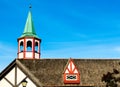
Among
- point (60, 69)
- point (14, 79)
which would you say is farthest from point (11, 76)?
point (60, 69)

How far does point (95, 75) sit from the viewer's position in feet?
146

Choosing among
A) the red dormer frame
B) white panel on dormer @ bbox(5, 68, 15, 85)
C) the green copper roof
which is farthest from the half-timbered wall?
the green copper roof

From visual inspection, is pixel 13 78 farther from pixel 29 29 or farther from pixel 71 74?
pixel 29 29

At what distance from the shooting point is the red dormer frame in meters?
43.9

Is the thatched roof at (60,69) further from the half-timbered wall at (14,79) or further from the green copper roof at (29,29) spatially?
the green copper roof at (29,29)

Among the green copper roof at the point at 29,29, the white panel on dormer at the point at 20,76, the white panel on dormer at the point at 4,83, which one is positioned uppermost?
the green copper roof at the point at 29,29

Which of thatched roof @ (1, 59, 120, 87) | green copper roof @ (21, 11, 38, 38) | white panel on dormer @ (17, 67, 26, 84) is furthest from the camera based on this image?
green copper roof @ (21, 11, 38, 38)

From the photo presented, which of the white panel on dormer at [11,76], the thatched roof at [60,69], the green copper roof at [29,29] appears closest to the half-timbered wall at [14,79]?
the white panel on dormer at [11,76]

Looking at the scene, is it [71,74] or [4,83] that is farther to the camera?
[71,74]

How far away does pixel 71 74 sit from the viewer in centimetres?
4469

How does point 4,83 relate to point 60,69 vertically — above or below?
below

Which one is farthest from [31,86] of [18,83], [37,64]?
[37,64]

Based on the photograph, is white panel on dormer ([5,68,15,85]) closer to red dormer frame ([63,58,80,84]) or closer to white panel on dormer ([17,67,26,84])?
white panel on dormer ([17,67,26,84])

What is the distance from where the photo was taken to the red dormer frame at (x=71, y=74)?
43.9 metres
